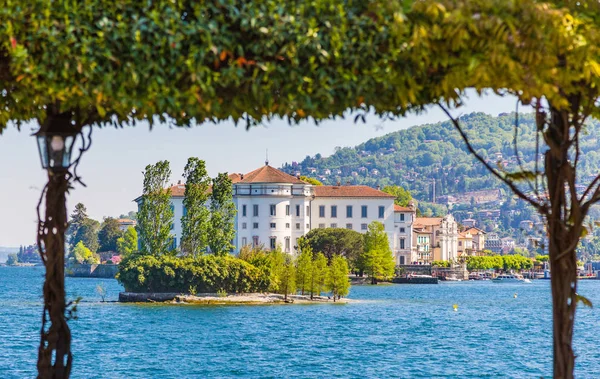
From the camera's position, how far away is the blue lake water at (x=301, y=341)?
29391 mm

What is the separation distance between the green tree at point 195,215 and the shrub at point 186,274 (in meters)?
1.23

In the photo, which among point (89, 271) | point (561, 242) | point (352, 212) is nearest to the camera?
point (561, 242)

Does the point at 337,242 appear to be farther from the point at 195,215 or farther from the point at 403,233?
the point at 195,215

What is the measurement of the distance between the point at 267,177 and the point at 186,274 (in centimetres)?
3421

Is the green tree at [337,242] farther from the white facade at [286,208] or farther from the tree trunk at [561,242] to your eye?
the tree trunk at [561,242]

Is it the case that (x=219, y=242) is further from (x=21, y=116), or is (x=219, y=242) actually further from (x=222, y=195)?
(x=21, y=116)

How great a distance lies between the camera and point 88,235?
484ft

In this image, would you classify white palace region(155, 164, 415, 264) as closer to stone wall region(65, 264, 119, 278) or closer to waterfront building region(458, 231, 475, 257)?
stone wall region(65, 264, 119, 278)

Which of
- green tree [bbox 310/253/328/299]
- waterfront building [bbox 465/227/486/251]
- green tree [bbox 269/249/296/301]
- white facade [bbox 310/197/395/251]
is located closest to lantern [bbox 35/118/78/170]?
green tree [bbox 269/249/296/301]

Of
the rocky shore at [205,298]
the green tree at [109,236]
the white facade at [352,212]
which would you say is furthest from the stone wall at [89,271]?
the rocky shore at [205,298]

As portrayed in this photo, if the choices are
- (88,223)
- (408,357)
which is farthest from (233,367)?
(88,223)

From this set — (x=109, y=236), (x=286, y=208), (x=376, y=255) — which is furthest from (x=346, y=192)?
(x=109, y=236)

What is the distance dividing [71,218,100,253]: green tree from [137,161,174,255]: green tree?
9701 cm

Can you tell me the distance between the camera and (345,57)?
15.2 feet
